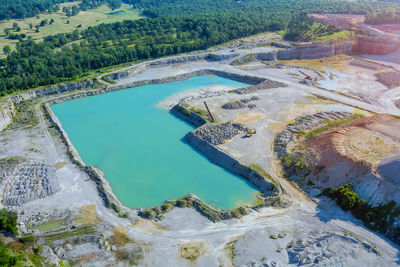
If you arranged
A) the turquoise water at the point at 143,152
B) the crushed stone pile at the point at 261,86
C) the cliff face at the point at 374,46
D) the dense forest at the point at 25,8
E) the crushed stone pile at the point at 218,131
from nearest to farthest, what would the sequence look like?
the turquoise water at the point at 143,152 < the crushed stone pile at the point at 218,131 < the crushed stone pile at the point at 261,86 < the cliff face at the point at 374,46 < the dense forest at the point at 25,8

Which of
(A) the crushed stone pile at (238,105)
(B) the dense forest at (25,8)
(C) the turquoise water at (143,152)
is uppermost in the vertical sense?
(B) the dense forest at (25,8)

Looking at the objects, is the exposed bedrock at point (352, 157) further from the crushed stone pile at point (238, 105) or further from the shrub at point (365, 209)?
the crushed stone pile at point (238, 105)

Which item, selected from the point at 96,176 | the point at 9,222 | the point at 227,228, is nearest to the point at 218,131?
the point at 227,228

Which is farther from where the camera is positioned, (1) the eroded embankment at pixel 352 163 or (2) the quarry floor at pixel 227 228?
(1) the eroded embankment at pixel 352 163

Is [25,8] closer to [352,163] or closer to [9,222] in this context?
[9,222]

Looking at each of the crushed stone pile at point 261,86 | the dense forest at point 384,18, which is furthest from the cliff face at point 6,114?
the dense forest at point 384,18

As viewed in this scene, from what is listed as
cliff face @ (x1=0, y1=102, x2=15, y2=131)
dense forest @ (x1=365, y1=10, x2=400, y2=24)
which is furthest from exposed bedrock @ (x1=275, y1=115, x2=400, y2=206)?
dense forest @ (x1=365, y1=10, x2=400, y2=24)

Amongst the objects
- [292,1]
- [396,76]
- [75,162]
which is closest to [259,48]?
[396,76]

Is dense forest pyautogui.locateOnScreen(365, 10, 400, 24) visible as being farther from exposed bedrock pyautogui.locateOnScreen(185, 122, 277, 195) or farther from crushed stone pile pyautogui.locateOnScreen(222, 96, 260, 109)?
exposed bedrock pyautogui.locateOnScreen(185, 122, 277, 195)
